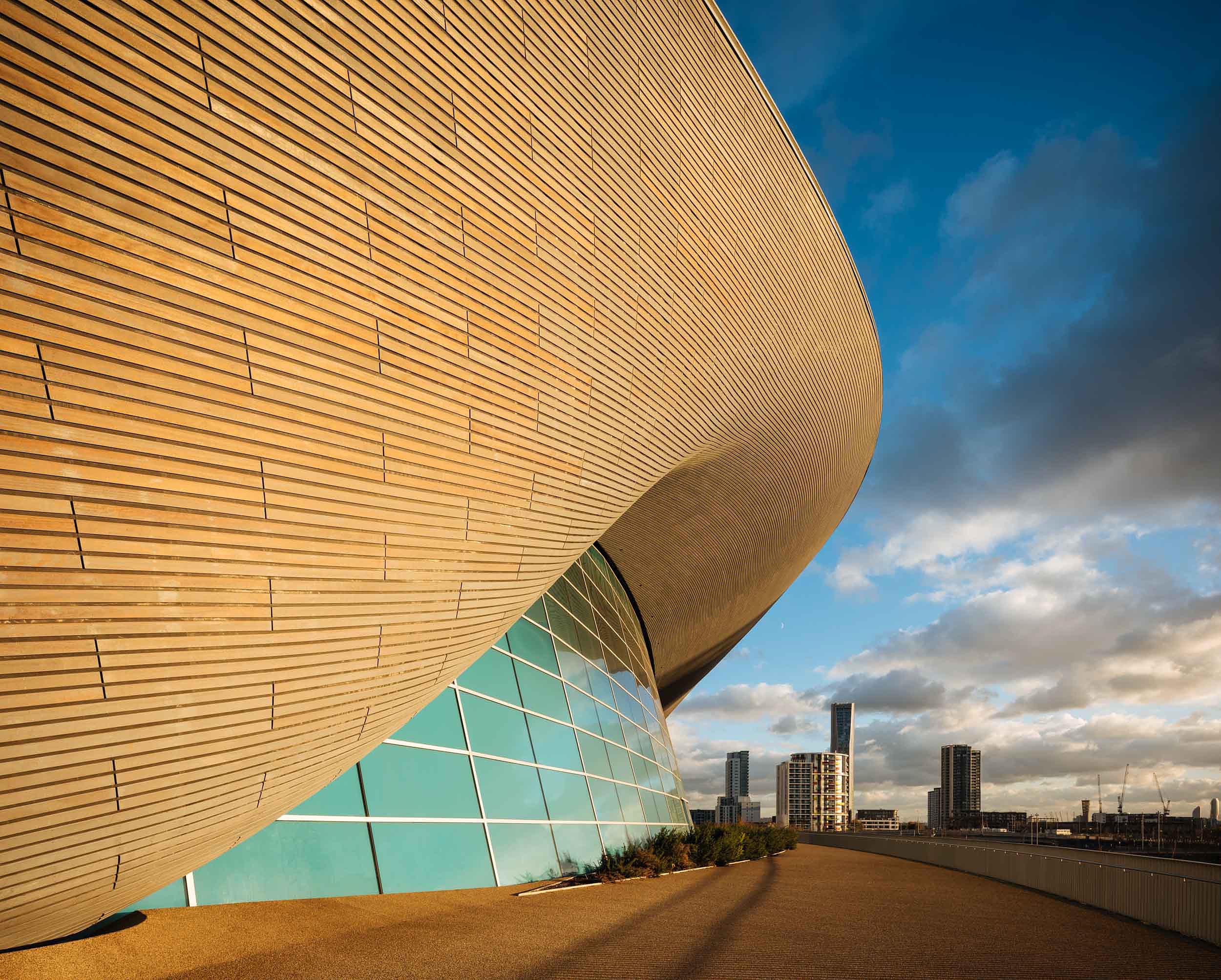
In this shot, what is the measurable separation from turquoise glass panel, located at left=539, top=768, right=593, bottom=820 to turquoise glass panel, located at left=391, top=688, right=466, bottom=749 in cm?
234

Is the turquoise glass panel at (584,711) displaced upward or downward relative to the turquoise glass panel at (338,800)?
upward

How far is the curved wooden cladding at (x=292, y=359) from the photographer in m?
5.10

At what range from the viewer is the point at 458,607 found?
29.9 ft

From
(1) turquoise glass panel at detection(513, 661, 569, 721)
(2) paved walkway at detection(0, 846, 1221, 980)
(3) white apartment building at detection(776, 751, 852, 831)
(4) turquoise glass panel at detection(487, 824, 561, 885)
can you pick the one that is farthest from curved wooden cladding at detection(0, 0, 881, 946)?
(3) white apartment building at detection(776, 751, 852, 831)

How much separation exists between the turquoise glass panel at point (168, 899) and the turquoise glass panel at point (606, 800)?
28.3ft

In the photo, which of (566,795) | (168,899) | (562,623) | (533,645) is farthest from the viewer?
(562,623)

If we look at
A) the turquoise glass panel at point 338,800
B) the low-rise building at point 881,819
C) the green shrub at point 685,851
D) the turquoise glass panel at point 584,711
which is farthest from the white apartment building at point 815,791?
the turquoise glass panel at point 338,800

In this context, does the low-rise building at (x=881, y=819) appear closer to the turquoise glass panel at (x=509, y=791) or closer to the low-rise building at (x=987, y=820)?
the low-rise building at (x=987, y=820)

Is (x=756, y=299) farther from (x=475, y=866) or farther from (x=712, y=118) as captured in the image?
(x=475, y=866)

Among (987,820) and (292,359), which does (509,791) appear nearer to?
(292,359)

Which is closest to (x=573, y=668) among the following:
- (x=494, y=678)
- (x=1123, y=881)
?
(x=494, y=678)

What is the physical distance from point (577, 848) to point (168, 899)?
7.57 meters

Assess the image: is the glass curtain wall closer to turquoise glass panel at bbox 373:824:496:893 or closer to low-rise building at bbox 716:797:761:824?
turquoise glass panel at bbox 373:824:496:893

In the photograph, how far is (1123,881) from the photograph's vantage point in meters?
13.5
